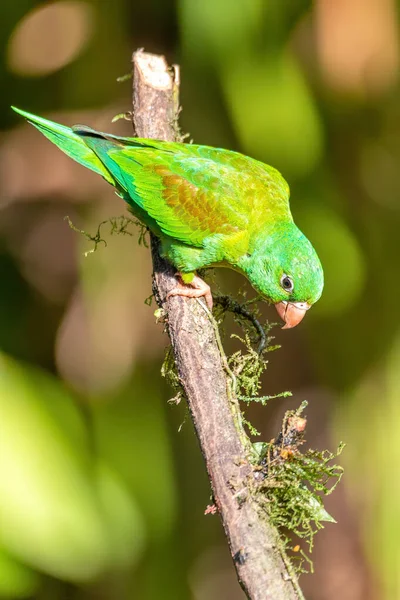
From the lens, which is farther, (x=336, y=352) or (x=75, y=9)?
(x=75, y=9)

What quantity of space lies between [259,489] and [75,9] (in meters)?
2.94

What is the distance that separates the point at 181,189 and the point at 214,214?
0.15 m

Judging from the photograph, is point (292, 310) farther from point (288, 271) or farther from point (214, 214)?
point (214, 214)

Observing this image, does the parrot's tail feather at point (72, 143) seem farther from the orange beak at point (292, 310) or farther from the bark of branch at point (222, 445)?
the orange beak at point (292, 310)

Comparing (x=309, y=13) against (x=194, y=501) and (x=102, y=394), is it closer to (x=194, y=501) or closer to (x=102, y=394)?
(x=102, y=394)

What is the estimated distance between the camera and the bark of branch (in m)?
1.40

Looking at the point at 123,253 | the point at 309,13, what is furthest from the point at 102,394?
the point at 309,13

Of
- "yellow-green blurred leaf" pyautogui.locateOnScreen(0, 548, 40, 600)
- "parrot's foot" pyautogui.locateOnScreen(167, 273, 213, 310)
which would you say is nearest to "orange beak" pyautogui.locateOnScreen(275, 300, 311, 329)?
"parrot's foot" pyautogui.locateOnScreen(167, 273, 213, 310)

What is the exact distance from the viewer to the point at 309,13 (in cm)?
331

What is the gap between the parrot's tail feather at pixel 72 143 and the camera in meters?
2.56

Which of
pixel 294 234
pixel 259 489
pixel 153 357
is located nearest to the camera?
pixel 259 489

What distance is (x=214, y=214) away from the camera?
2305mm

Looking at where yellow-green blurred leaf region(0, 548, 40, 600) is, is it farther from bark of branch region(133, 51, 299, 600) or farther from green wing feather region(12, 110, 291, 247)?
green wing feather region(12, 110, 291, 247)

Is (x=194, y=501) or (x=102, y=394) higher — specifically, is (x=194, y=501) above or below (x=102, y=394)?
below
